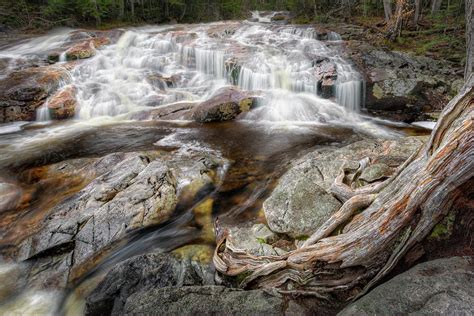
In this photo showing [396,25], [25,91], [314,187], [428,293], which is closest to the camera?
[428,293]

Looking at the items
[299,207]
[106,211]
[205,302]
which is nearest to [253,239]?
[299,207]

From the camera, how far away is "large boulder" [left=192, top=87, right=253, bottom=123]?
406 inches

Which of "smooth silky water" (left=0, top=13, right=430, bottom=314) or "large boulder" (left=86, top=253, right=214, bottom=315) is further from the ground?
"smooth silky water" (left=0, top=13, right=430, bottom=314)

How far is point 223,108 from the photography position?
10469mm

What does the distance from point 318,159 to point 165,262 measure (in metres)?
3.22

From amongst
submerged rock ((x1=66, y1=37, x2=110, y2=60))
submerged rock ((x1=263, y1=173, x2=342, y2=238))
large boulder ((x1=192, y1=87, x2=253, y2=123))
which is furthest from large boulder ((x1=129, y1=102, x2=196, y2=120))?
submerged rock ((x1=263, y1=173, x2=342, y2=238))

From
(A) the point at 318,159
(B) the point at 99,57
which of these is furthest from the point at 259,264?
(B) the point at 99,57

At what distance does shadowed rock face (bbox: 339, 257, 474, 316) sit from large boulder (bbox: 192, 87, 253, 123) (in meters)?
8.58

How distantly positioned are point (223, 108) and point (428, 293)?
9003 mm

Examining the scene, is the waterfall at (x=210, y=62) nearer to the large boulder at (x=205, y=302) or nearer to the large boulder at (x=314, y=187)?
the large boulder at (x=314, y=187)

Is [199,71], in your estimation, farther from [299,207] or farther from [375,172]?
[375,172]

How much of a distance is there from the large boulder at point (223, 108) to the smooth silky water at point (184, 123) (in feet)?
1.41

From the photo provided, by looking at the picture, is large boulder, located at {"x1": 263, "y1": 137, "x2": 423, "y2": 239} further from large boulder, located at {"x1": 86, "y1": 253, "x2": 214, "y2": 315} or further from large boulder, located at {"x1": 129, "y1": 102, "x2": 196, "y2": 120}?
large boulder, located at {"x1": 129, "y1": 102, "x2": 196, "y2": 120}

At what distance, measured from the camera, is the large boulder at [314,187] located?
3846 millimetres
